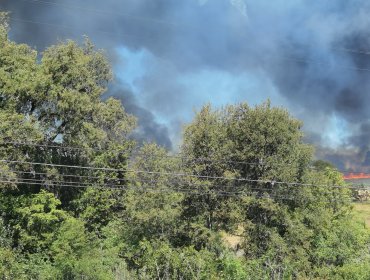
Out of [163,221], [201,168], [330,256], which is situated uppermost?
[201,168]

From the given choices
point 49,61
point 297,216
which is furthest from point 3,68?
point 297,216

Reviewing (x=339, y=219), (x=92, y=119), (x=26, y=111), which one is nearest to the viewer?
(x=26, y=111)

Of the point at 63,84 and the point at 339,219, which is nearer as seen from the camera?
the point at 63,84

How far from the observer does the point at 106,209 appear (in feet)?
129

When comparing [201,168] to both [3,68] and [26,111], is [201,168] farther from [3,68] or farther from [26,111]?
[3,68]

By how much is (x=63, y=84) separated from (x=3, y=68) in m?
3.79

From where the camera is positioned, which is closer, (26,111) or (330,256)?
(330,256)

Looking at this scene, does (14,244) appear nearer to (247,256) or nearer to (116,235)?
(116,235)

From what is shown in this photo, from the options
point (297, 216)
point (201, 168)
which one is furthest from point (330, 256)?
point (201, 168)

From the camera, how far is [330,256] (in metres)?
26.8

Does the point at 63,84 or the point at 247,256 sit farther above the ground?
the point at 63,84

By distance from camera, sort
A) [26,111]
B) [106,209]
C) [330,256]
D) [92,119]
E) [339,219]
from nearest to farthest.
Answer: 1. [330,256]
2. [26,111]
3. [92,119]
4. [339,219]
5. [106,209]

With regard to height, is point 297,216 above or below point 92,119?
below

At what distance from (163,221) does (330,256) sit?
1089cm
